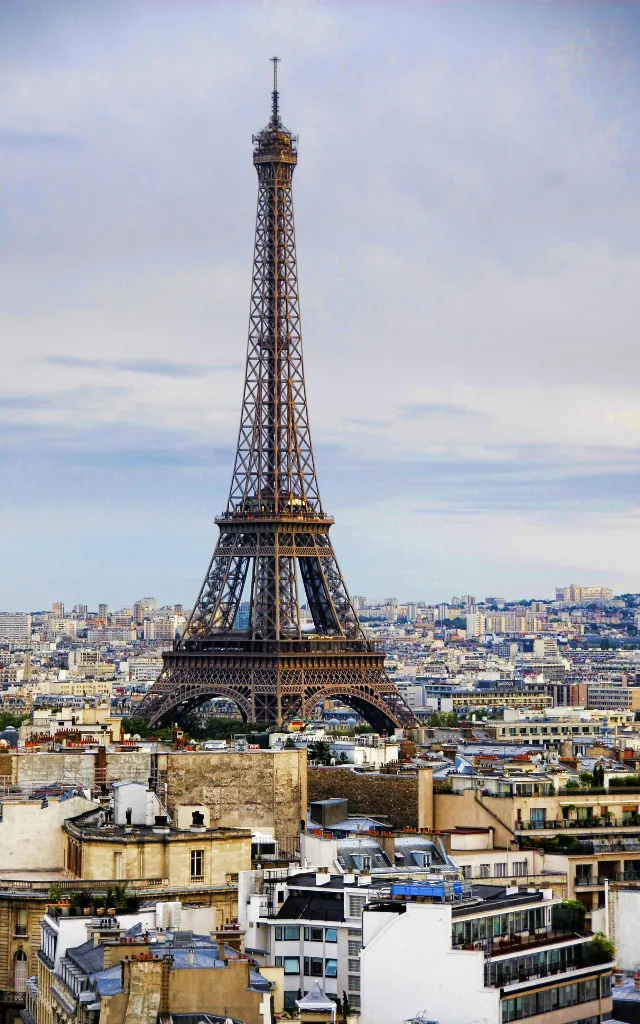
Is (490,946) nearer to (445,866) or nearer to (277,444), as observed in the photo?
(445,866)

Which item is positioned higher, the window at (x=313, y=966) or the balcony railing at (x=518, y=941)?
the balcony railing at (x=518, y=941)

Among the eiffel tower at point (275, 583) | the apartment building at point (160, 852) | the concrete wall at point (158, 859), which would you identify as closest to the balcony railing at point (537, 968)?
the apartment building at point (160, 852)

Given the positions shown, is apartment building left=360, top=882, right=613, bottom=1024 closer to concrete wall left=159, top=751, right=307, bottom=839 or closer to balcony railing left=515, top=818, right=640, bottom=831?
concrete wall left=159, top=751, right=307, bottom=839

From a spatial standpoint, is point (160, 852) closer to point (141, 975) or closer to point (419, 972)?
point (419, 972)

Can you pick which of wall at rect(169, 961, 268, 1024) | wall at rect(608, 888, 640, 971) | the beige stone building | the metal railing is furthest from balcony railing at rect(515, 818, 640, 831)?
wall at rect(169, 961, 268, 1024)

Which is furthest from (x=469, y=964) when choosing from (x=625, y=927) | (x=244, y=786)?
(x=244, y=786)

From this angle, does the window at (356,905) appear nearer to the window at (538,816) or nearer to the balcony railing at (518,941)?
Answer: the balcony railing at (518,941)
